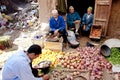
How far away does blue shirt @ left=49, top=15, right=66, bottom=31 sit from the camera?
7621mm

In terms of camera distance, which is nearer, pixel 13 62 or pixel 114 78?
pixel 13 62

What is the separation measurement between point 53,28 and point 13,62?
4003 mm

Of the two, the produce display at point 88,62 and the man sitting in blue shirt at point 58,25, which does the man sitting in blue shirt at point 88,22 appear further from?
the produce display at point 88,62

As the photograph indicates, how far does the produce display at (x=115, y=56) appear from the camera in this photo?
6.38 metres

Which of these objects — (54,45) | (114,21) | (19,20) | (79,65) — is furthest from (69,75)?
(19,20)

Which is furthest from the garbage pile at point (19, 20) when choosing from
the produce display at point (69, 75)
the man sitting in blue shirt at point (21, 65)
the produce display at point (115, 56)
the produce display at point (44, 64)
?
the man sitting in blue shirt at point (21, 65)

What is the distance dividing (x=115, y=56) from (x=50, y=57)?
2154mm

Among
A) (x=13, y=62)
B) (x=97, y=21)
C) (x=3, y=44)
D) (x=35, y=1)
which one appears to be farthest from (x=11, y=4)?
(x=13, y=62)

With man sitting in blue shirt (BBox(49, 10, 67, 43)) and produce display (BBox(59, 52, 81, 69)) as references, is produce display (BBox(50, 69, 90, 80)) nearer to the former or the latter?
produce display (BBox(59, 52, 81, 69))

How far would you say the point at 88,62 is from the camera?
614 centimetres

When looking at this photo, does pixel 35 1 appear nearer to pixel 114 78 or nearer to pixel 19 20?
pixel 19 20

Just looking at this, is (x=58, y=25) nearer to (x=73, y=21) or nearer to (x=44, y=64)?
(x=73, y=21)

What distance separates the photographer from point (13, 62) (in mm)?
3863

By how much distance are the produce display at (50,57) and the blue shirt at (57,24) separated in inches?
43.7
